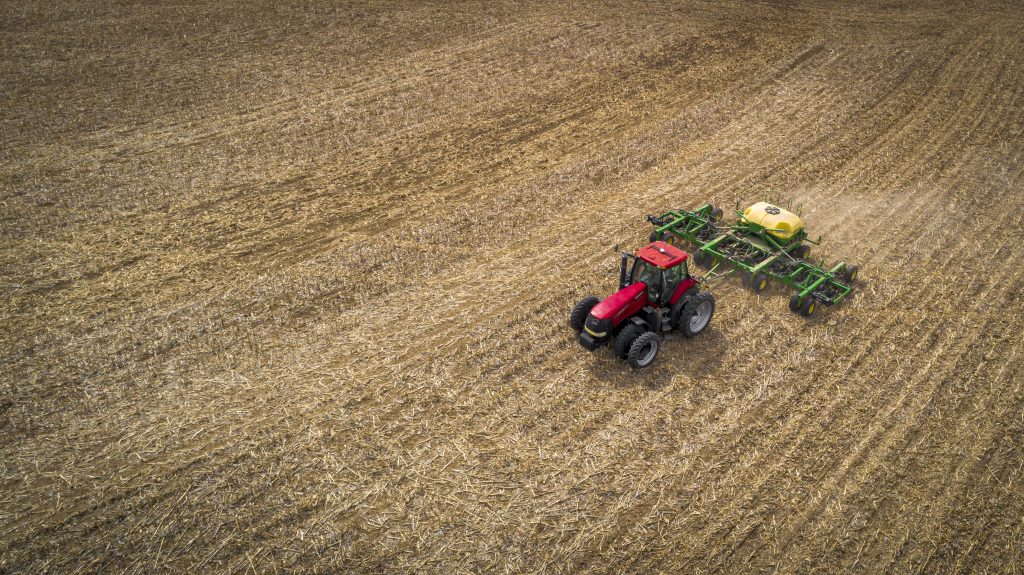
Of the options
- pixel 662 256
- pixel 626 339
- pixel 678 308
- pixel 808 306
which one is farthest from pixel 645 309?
pixel 808 306

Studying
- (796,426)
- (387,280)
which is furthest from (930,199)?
(387,280)

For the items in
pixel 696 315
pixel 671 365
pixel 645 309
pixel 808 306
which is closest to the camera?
pixel 671 365

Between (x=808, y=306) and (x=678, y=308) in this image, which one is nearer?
(x=678, y=308)

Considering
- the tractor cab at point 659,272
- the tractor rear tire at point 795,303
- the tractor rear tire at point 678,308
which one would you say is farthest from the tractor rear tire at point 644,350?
the tractor rear tire at point 795,303

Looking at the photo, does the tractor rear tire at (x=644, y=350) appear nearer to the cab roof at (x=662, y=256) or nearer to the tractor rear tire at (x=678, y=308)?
the tractor rear tire at (x=678, y=308)

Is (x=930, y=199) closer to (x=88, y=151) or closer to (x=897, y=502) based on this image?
(x=897, y=502)

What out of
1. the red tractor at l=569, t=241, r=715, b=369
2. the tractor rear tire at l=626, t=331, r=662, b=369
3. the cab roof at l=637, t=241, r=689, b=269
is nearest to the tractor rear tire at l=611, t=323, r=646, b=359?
the red tractor at l=569, t=241, r=715, b=369

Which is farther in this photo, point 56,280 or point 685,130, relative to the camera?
point 685,130

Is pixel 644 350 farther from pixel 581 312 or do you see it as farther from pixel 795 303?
pixel 795 303
